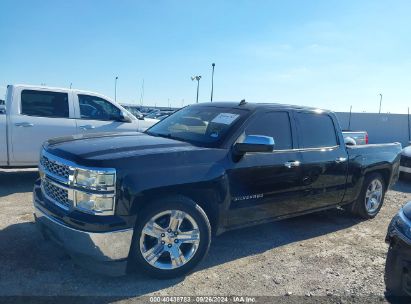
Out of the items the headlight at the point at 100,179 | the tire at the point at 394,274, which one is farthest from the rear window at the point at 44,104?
the tire at the point at 394,274

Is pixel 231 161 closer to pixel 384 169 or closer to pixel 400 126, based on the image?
pixel 384 169

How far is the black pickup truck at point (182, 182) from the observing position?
11.4 ft

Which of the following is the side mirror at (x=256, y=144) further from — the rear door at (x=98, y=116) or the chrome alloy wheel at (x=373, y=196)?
A: the rear door at (x=98, y=116)

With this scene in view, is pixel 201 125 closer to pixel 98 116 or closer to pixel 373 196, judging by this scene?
pixel 373 196

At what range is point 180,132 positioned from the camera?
4852 millimetres

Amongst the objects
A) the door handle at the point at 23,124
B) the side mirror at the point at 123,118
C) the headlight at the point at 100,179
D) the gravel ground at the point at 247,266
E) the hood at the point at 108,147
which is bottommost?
the gravel ground at the point at 247,266

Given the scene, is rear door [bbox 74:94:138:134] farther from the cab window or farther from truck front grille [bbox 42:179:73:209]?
truck front grille [bbox 42:179:73:209]

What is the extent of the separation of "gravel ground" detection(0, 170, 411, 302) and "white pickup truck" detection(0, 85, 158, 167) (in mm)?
1549

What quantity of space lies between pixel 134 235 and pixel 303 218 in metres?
3.49

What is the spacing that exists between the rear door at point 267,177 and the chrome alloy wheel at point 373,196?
1921mm

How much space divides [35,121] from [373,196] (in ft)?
20.1

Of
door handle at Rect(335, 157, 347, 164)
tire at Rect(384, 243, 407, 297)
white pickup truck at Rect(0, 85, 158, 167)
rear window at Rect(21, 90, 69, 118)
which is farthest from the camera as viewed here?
rear window at Rect(21, 90, 69, 118)

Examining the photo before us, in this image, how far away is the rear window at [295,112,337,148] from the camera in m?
5.15

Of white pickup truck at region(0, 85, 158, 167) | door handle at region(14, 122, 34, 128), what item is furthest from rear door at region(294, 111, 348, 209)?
door handle at region(14, 122, 34, 128)
